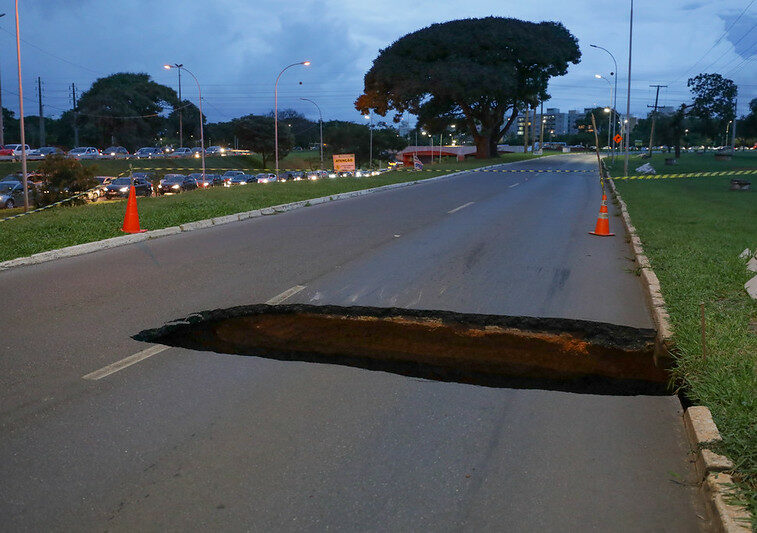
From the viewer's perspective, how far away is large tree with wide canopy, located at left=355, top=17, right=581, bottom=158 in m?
58.7

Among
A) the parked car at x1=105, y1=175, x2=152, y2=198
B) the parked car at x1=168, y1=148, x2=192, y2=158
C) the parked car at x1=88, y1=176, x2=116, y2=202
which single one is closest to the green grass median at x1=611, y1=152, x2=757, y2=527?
the parked car at x1=88, y1=176, x2=116, y2=202

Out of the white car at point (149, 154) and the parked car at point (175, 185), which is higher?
the white car at point (149, 154)

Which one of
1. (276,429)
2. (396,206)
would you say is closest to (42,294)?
(276,429)

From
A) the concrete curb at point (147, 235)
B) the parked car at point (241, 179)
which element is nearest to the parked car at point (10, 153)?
the parked car at point (241, 179)

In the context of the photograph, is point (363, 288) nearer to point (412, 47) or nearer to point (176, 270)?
point (176, 270)

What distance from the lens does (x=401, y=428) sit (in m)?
4.23

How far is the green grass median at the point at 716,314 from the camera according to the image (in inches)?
156

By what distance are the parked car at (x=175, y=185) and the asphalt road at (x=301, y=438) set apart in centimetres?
3349

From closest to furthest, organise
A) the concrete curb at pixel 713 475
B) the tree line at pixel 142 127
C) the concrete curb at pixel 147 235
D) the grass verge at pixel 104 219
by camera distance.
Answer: the concrete curb at pixel 713 475 < the concrete curb at pixel 147 235 < the grass verge at pixel 104 219 < the tree line at pixel 142 127

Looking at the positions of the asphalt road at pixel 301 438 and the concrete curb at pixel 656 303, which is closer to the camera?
the asphalt road at pixel 301 438

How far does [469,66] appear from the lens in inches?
2318

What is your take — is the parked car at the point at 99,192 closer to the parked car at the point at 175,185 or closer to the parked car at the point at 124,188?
the parked car at the point at 124,188

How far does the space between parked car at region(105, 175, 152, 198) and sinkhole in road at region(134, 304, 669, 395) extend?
30.4m

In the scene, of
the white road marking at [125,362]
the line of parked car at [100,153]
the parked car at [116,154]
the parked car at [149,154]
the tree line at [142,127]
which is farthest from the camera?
the tree line at [142,127]
